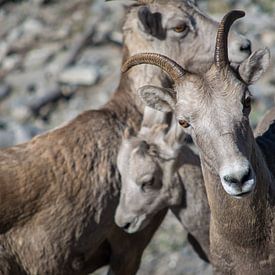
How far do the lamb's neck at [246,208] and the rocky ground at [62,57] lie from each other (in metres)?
6.71

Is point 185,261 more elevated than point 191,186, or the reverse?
point 191,186

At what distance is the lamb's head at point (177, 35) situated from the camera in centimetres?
970

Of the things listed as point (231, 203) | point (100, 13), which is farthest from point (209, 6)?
point (231, 203)

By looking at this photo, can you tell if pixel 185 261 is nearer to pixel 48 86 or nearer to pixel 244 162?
pixel 244 162

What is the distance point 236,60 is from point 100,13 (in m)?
10.1

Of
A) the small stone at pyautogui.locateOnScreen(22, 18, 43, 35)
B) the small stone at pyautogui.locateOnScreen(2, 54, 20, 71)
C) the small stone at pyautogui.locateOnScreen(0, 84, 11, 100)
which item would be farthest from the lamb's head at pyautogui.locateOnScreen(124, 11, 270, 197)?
the small stone at pyautogui.locateOnScreen(22, 18, 43, 35)

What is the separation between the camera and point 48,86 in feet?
56.7

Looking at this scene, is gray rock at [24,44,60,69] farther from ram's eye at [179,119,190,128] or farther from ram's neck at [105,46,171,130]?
ram's eye at [179,119,190,128]

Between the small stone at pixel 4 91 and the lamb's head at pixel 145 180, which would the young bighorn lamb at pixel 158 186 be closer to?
the lamb's head at pixel 145 180

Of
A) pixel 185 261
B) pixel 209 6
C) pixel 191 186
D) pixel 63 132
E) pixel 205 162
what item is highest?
pixel 205 162

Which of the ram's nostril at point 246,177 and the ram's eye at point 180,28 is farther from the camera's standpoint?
the ram's eye at point 180,28

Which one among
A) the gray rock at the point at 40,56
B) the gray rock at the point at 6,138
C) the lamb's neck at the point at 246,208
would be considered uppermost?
the lamb's neck at the point at 246,208

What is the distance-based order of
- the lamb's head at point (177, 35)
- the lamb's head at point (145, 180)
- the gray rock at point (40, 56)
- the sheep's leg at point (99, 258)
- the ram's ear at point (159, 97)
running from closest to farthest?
1. the ram's ear at point (159, 97)
2. the lamb's head at point (145, 180)
3. the sheep's leg at point (99, 258)
4. the lamb's head at point (177, 35)
5. the gray rock at point (40, 56)

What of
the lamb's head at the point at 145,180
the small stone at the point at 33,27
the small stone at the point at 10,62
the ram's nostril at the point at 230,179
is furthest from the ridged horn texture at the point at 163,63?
the small stone at the point at 33,27
